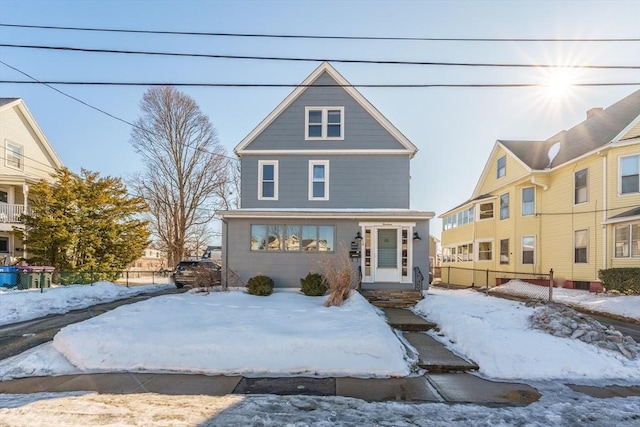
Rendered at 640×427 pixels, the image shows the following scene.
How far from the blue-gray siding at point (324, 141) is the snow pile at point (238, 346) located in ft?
26.6

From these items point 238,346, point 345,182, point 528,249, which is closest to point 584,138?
point 528,249

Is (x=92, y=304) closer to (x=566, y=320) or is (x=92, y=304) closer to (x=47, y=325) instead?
(x=47, y=325)

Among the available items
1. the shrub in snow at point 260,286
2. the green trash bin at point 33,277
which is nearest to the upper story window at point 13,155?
the green trash bin at point 33,277

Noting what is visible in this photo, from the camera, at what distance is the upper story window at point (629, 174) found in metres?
13.0

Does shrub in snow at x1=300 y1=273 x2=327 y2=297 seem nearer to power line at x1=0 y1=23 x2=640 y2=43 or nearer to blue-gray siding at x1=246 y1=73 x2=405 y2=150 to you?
blue-gray siding at x1=246 y1=73 x2=405 y2=150

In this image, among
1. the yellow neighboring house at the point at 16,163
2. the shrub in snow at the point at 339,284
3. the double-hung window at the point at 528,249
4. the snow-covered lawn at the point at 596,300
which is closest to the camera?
the shrub in snow at the point at 339,284

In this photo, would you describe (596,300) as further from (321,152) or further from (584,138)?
(321,152)

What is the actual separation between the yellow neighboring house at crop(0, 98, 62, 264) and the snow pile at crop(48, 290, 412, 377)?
1579 centimetres

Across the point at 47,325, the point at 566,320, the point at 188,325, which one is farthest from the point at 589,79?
the point at 47,325

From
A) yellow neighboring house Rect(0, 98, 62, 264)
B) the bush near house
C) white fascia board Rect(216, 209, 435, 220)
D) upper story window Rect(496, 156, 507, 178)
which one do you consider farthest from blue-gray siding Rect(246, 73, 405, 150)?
yellow neighboring house Rect(0, 98, 62, 264)

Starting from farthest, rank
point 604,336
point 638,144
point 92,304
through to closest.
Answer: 1. point 638,144
2. point 92,304
3. point 604,336

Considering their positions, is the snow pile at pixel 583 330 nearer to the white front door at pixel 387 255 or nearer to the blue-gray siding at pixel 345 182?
the white front door at pixel 387 255

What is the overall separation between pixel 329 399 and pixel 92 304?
1130cm

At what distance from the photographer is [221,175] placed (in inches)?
1033
